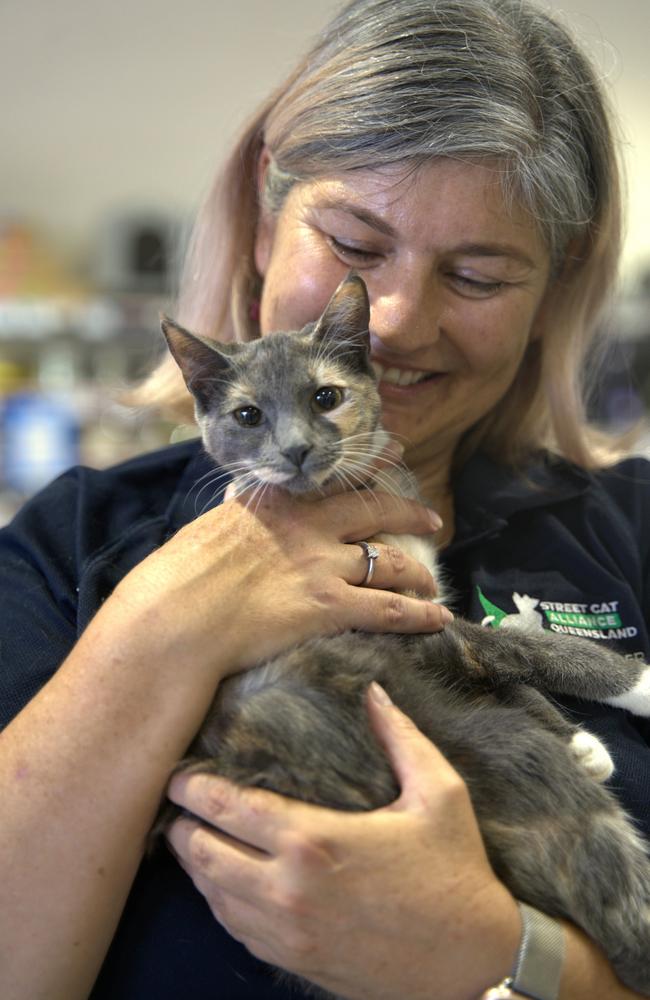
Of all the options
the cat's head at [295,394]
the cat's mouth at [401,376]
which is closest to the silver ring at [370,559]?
the cat's head at [295,394]

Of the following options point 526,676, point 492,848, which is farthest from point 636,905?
point 526,676

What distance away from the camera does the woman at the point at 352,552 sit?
95cm

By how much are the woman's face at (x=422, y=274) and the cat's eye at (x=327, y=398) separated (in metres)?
0.12

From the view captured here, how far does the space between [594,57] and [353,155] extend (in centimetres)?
58

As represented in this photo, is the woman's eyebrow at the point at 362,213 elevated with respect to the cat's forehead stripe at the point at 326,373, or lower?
elevated

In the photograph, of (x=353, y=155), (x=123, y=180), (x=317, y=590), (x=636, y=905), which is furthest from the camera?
(x=123, y=180)

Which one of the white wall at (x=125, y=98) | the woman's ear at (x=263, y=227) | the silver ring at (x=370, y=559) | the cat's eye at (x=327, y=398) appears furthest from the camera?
the white wall at (x=125, y=98)

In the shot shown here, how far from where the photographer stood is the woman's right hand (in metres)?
1.08

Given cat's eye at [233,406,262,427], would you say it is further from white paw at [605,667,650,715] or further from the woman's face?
white paw at [605,667,650,715]

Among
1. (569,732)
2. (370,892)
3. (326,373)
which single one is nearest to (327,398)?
(326,373)

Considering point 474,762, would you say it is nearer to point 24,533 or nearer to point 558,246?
point 24,533

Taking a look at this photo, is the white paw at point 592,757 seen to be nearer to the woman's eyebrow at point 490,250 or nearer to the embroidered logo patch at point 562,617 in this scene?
the embroidered logo patch at point 562,617

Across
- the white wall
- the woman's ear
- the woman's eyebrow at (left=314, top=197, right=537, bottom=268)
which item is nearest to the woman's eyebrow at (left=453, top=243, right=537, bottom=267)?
the woman's eyebrow at (left=314, top=197, right=537, bottom=268)

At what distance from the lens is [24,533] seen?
1374 millimetres
